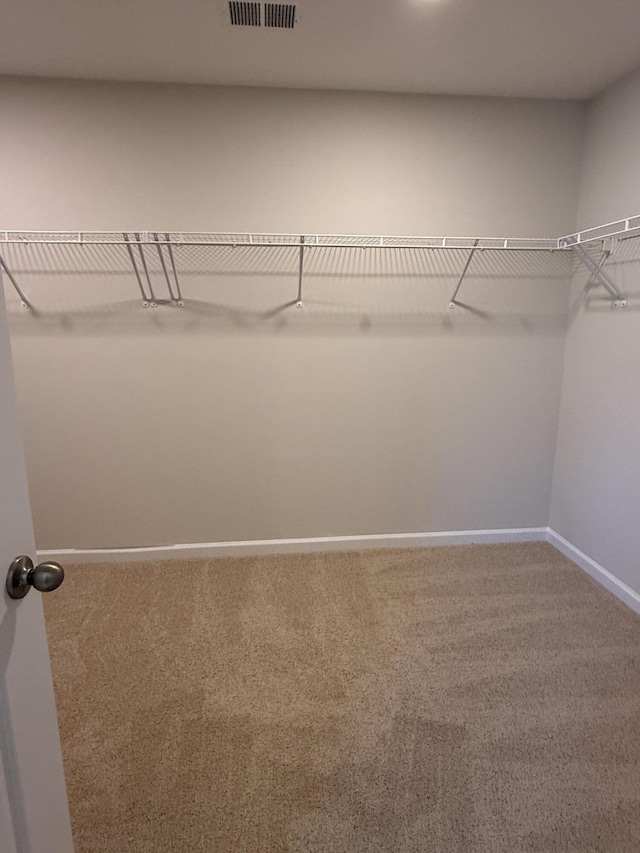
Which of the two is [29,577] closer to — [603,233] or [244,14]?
[244,14]

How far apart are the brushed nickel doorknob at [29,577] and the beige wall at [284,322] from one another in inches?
72.3

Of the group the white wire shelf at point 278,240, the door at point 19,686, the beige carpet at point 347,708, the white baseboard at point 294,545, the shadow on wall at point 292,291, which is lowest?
the beige carpet at point 347,708

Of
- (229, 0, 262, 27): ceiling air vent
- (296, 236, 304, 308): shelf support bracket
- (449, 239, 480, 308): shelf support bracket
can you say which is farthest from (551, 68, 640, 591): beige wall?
(229, 0, 262, 27): ceiling air vent

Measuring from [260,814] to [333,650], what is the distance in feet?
2.28

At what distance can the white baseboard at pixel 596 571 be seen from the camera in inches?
88.5

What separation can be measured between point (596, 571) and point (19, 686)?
2577 millimetres

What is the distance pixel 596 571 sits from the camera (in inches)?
97.2

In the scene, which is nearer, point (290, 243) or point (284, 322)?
point (290, 243)

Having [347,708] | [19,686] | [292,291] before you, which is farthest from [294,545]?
[19,686]

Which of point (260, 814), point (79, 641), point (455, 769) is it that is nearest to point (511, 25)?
point (455, 769)

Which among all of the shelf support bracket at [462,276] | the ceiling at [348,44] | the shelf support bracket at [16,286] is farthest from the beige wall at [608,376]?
the shelf support bracket at [16,286]

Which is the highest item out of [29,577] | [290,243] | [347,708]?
[290,243]

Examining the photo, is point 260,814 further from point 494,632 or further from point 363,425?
point 363,425

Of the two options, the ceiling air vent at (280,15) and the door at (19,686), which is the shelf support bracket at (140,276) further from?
the door at (19,686)
